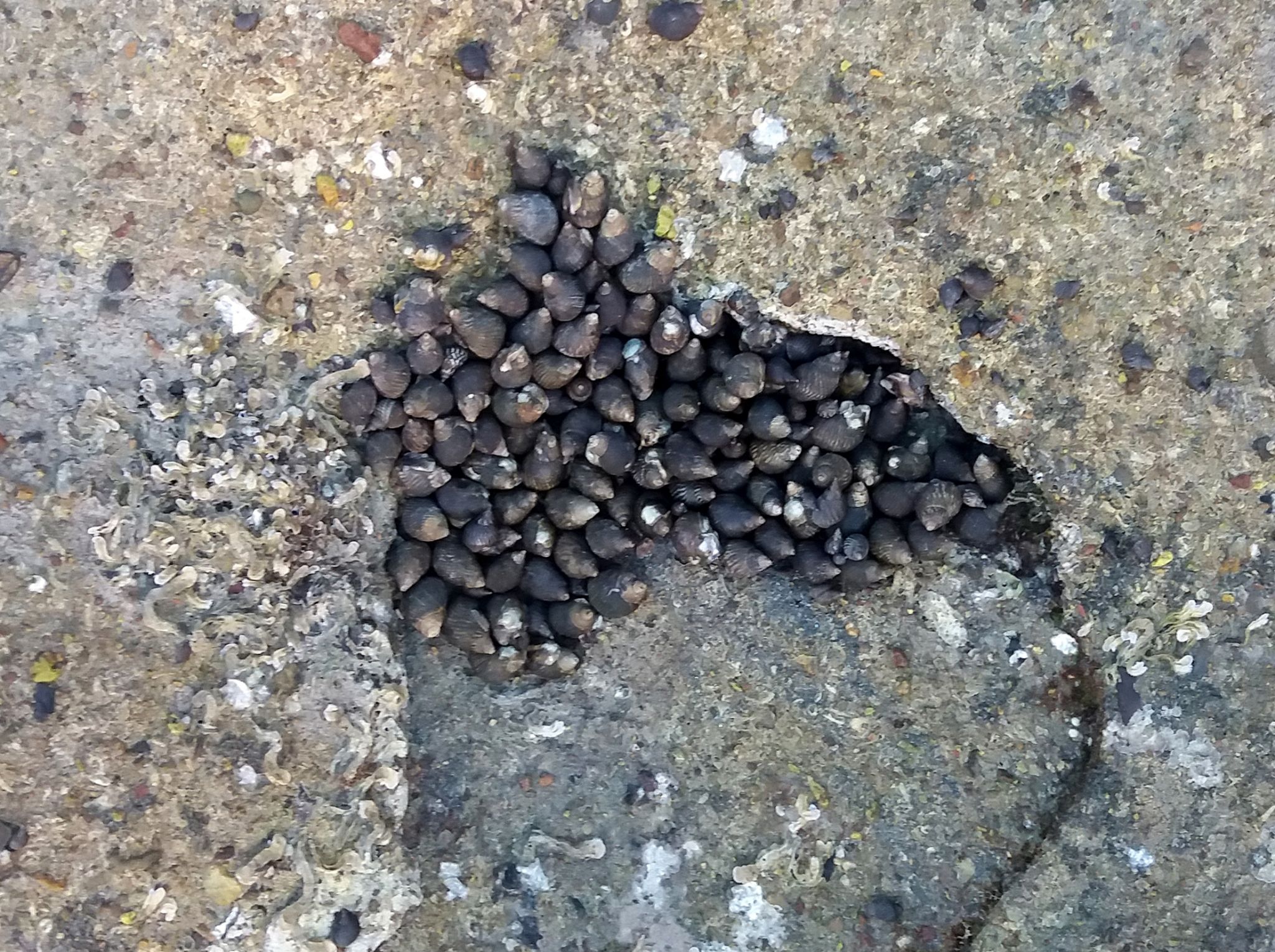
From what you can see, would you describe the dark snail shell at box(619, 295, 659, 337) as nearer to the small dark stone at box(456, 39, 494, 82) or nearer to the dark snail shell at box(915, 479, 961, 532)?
the small dark stone at box(456, 39, 494, 82)

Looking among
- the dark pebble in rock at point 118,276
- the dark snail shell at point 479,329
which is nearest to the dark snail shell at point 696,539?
the dark snail shell at point 479,329

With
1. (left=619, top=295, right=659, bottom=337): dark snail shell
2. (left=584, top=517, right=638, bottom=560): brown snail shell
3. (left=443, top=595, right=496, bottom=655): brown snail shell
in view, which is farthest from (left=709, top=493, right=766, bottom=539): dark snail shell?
(left=443, top=595, right=496, bottom=655): brown snail shell

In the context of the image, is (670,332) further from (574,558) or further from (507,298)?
(574,558)

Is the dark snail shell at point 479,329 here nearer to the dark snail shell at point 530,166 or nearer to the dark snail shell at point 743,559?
the dark snail shell at point 530,166

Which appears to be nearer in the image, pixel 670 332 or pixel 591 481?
pixel 670 332

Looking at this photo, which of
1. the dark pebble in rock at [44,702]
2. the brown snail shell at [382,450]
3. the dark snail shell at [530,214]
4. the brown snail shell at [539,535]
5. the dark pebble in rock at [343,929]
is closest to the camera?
the dark pebble in rock at [44,702]

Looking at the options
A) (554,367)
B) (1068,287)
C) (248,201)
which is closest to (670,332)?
(554,367)
